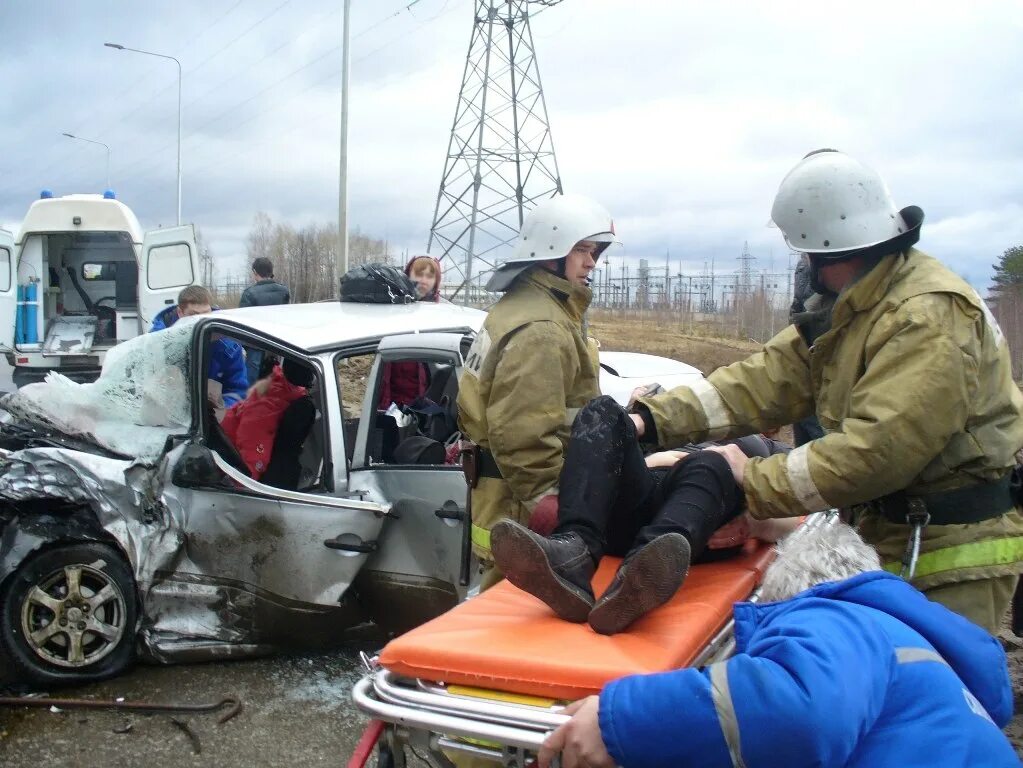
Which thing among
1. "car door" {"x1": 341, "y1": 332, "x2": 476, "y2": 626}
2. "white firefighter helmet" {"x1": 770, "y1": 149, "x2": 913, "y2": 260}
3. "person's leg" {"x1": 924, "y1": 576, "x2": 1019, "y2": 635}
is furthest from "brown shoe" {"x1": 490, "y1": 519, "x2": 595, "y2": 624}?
"car door" {"x1": 341, "y1": 332, "x2": 476, "y2": 626}

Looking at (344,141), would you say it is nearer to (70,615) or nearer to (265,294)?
(265,294)

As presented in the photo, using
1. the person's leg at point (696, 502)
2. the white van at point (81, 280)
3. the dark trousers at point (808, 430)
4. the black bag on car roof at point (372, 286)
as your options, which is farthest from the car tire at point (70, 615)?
the white van at point (81, 280)

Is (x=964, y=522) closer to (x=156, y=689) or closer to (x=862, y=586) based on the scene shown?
(x=862, y=586)

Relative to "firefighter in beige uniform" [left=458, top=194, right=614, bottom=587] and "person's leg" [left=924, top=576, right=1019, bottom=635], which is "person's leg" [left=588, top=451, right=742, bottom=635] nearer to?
"firefighter in beige uniform" [left=458, top=194, right=614, bottom=587]

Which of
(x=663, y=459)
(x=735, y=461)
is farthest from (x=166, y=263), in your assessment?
(x=735, y=461)

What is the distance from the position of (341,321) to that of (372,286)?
575 mm

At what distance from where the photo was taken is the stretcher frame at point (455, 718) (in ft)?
6.40

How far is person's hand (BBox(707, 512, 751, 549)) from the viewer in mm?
2816

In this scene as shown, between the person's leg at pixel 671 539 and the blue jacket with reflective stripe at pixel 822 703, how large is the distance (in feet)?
1.62

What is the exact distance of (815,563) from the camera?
203cm

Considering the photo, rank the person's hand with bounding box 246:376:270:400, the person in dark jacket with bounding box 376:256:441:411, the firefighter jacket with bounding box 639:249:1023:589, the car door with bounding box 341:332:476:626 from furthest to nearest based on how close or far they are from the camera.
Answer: the person's hand with bounding box 246:376:270:400 < the person in dark jacket with bounding box 376:256:441:411 < the car door with bounding box 341:332:476:626 < the firefighter jacket with bounding box 639:249:1023:589

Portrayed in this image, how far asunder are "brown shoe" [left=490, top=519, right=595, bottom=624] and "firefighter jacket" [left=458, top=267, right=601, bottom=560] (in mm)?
666

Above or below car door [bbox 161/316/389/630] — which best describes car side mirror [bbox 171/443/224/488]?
above

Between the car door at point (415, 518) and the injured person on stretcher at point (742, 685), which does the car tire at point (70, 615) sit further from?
the injured person on stretcher at point (742, 685)
